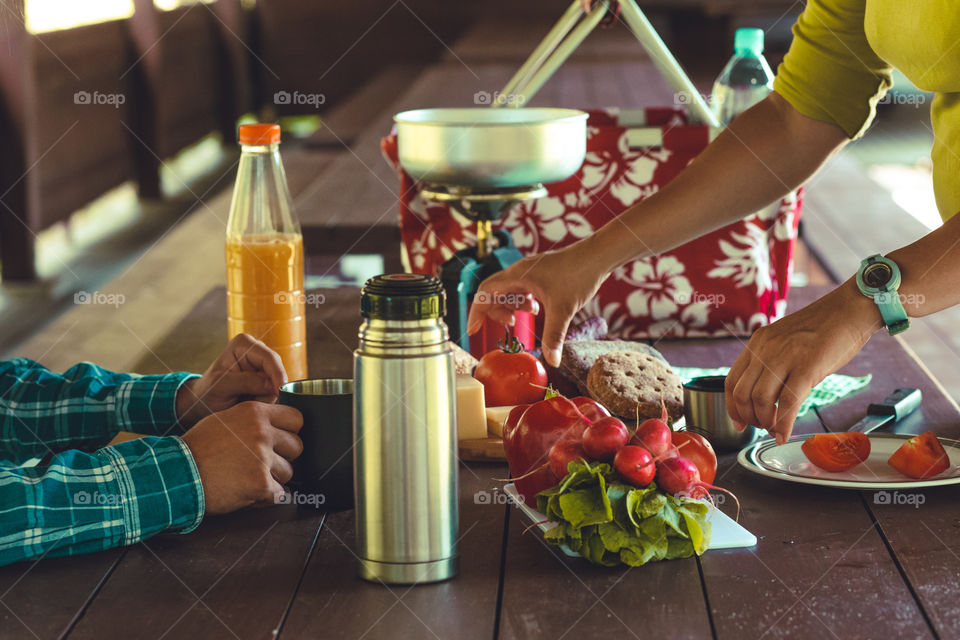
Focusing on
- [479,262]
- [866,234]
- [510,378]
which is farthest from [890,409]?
[866,234]

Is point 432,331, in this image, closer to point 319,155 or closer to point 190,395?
point 190,395

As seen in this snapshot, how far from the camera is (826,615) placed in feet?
2.58

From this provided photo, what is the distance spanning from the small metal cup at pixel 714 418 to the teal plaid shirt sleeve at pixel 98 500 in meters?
0.52

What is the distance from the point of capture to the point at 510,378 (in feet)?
4.01

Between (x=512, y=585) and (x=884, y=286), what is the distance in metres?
0.40

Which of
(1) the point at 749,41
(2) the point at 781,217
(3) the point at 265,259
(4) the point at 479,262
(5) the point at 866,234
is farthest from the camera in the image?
(5) the point at 866,234

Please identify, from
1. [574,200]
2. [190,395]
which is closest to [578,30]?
[574,200]

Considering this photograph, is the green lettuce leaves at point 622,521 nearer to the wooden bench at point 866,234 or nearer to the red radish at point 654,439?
the red radish at point 654,439

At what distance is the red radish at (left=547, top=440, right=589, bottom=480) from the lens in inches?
34.9

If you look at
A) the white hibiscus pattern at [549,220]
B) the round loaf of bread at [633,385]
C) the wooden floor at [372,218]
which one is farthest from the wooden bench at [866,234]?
the round loaf of bread at [633,385]

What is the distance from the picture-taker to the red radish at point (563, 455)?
0.89 m

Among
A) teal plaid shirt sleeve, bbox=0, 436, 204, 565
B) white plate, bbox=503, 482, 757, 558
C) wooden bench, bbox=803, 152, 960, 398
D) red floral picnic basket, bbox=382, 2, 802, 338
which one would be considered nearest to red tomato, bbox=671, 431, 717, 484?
white plate, bbox=503, 482, 757, 558

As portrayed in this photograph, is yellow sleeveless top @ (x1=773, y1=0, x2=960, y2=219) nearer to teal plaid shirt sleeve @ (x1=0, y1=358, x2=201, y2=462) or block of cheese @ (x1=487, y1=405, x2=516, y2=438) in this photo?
block of cheese @ (x1=487, y1=405, x2=516, y2=438)

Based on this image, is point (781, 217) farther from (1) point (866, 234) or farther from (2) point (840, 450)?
(1) point (866, 234)
